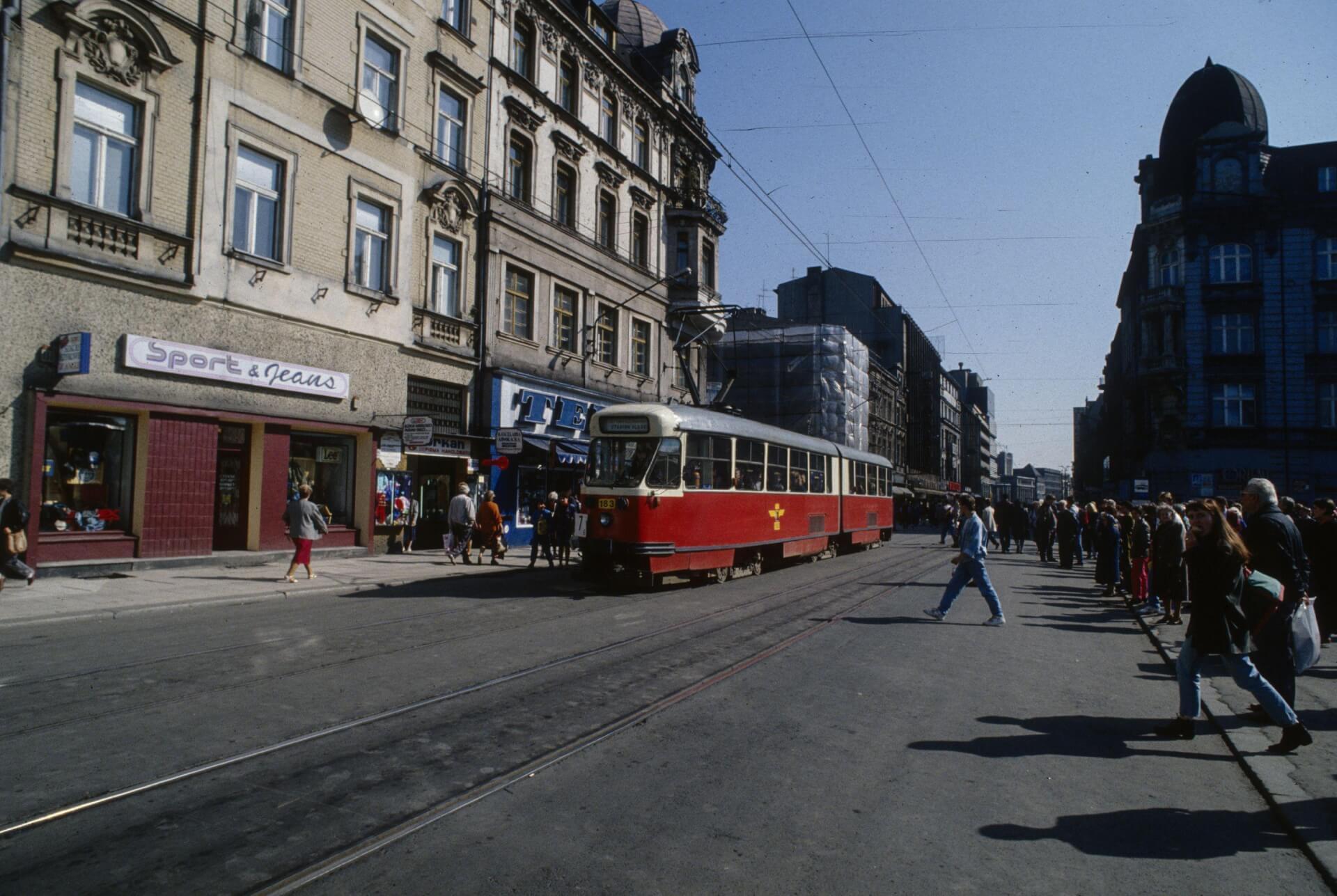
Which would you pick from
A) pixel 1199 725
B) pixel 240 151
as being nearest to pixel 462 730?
pixel 1199 725

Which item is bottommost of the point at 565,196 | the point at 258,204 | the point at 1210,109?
the point at 258,204

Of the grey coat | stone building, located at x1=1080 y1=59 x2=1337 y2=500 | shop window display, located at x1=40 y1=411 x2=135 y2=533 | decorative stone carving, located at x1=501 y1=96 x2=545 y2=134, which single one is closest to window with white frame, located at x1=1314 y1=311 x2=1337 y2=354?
stone building, located at x1=1080 y1=59 x2=1337 y2=500

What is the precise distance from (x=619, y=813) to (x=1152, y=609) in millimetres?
12058

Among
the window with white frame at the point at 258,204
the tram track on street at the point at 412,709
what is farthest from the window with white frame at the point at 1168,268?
the window with white frame at the point at 258,204

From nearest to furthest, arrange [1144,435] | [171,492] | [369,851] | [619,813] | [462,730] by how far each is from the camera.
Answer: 1. [369,851]
2. [619,813]
3. [462,730]
4. [171,492]
5. [1144,435]

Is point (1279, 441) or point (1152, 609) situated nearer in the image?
point (1152, 609)

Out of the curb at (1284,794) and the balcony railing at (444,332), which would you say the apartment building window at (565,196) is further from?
the curb at (1284,794)

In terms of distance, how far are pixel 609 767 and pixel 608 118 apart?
27.3 m

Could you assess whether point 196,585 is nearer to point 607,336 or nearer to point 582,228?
point 582,228

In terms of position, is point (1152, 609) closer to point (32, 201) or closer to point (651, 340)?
point (32, 201)

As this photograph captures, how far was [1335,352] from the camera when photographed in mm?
42156

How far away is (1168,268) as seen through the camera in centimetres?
4566

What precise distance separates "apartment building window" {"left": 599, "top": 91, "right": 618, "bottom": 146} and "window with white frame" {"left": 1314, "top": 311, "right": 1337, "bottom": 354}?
36.3 m

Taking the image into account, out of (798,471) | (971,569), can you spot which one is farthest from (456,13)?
(971,569)
